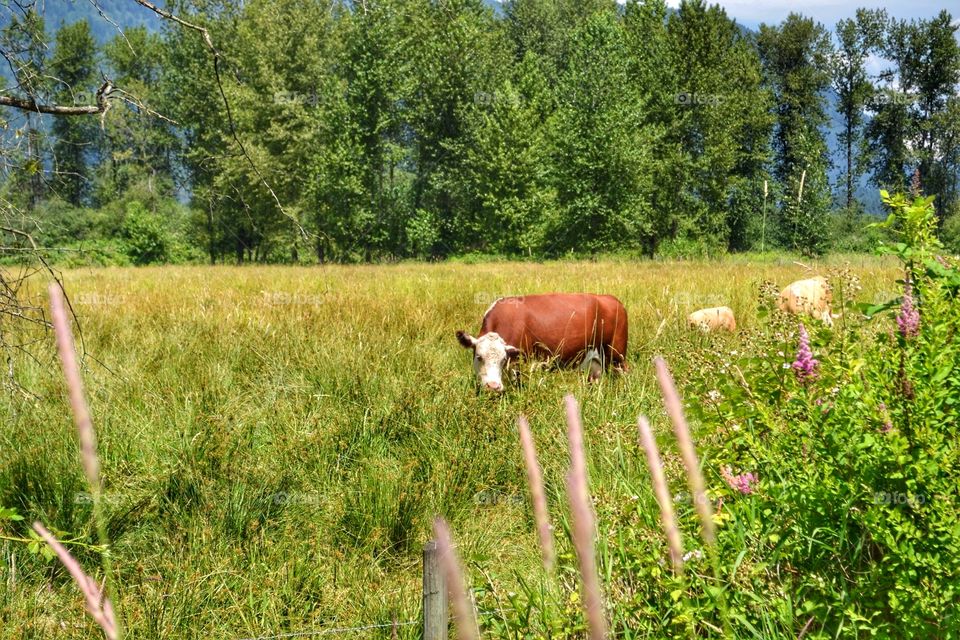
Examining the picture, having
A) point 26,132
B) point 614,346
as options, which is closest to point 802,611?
point 26,132

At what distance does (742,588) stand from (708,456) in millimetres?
742

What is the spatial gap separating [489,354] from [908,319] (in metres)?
4.34

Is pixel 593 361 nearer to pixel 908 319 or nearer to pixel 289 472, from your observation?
pixel 289 472

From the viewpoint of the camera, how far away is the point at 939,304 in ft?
7.90

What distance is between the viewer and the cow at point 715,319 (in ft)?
27.4

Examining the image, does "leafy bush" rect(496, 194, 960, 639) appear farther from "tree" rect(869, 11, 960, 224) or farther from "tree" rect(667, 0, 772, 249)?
"tree" rect(869, 11, 960, 224)

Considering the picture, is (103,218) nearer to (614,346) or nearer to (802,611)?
(614,346)

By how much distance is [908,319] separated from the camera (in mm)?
2461

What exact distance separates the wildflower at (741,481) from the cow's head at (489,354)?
3.58 metres

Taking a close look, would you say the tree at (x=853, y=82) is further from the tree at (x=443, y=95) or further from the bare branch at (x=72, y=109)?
the bare branch at (x=72, y=109)

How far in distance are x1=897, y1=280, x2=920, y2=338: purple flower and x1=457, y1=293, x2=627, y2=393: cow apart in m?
4.66

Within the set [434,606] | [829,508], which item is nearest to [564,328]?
[829,508]

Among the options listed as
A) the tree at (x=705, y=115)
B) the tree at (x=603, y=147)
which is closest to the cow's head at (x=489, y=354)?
the tree at (x=603, y=147)

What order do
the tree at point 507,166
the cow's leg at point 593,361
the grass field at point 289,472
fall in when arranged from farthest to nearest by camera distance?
1. the tree at point 507,166
2. the cow's leg at point 593,361
3. the grass field at point 289,472
